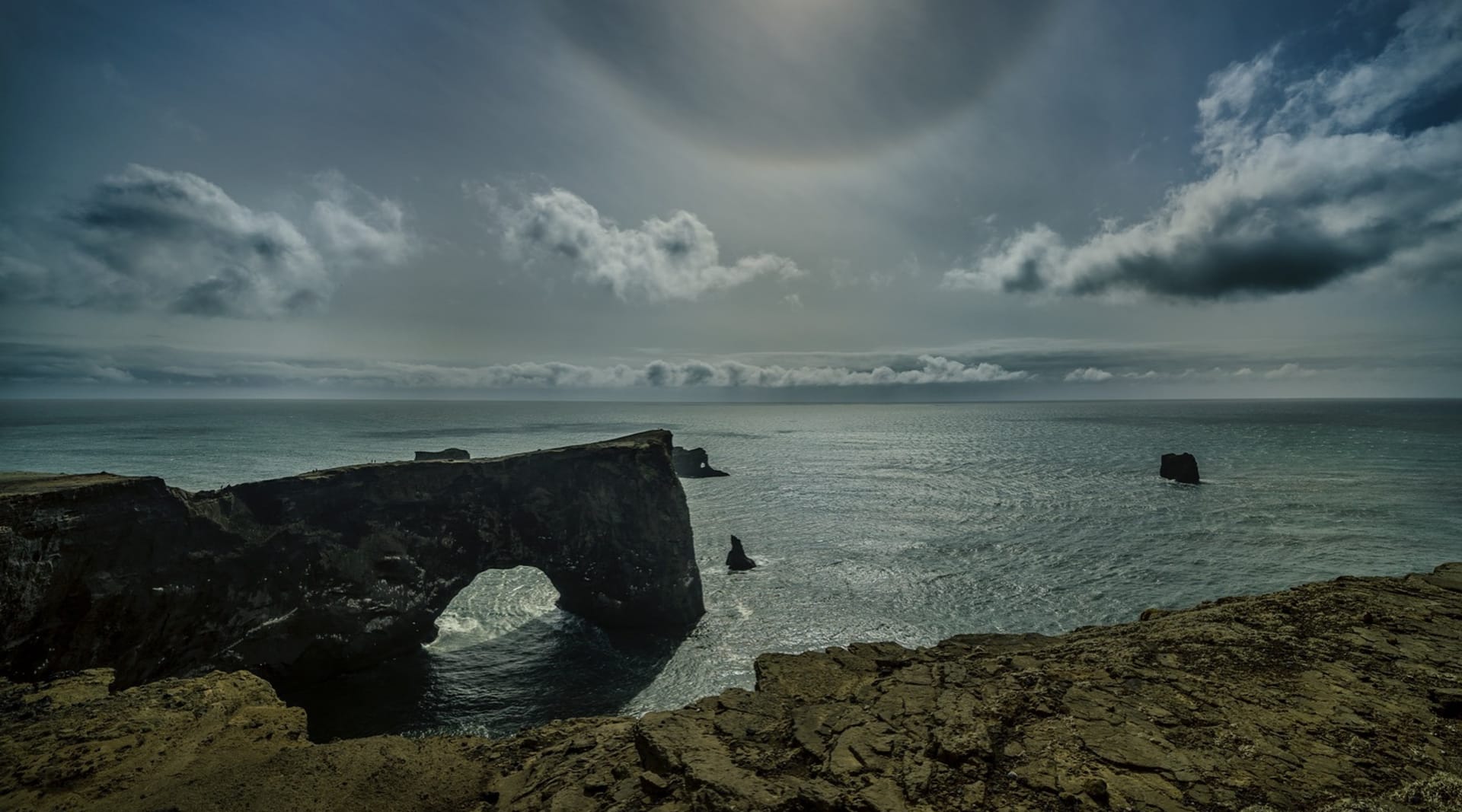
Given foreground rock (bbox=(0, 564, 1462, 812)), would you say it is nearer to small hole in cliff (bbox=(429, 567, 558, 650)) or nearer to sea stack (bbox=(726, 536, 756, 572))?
small hole in cliff (bbox=(429, 567, 558, 650))

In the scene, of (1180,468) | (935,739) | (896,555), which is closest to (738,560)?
(896,555)

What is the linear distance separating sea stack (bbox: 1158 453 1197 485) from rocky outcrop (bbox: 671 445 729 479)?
55847 millimetres

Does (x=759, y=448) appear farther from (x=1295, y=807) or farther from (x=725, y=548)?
(x=1295, y=807)

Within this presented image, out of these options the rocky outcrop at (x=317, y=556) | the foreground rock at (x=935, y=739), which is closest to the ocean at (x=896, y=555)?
the rocky outcrop at (x=317, y=556)

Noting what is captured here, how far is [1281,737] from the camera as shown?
704 cm

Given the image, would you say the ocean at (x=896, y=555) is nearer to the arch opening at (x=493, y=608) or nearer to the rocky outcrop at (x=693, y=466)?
the arch opening at (x=493, y=608)

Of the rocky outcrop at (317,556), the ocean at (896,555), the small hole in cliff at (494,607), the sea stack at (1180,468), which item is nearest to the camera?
the rocky outcrop at (317,556)

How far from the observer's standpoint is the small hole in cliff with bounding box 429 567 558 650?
26.1 metres

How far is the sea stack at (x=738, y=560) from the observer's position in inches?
1390

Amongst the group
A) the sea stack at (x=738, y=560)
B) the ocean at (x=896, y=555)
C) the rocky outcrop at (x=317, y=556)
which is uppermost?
the rocky outcrop at (x=317, y=556)

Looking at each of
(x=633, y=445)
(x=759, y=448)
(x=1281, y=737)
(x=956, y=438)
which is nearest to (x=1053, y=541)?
(x=633, y=445)

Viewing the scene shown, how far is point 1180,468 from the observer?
2554 inches

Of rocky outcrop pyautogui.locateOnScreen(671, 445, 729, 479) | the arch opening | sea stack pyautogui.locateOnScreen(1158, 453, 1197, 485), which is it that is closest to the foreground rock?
the arch opening

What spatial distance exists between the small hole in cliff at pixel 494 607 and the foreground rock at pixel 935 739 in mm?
15524
